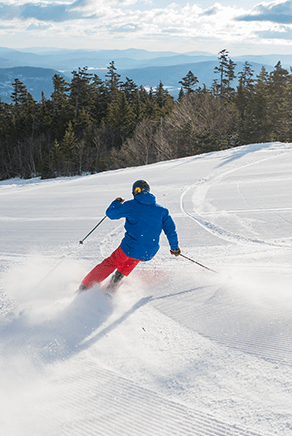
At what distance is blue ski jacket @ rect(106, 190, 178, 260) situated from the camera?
362cm

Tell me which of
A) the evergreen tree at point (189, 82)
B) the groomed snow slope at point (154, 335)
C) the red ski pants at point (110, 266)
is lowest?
the groomed snow slope at point (154, 335)

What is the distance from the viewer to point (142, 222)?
12.0 ft

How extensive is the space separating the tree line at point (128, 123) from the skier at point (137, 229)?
22.7m

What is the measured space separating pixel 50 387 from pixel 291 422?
70.5 inches

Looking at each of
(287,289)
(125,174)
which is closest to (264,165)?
(125,174)

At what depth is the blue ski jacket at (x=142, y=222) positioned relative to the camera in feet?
11.9

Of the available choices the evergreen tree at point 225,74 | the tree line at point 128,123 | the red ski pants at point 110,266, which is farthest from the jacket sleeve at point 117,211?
the evergreen tree at point 225,74

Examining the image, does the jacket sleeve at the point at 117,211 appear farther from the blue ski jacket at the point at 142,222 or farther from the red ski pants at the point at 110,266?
the red ski pants at the point at 110,266

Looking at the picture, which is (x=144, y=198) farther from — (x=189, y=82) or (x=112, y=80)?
(x=112, y=80)

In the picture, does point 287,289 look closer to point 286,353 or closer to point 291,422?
point 286,353

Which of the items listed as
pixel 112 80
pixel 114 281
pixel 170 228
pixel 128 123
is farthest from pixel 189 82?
pixel 114 281

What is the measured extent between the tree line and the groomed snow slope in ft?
69.8

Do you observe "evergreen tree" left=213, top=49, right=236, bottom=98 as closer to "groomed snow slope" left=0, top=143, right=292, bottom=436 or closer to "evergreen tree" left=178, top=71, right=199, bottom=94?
"evergreen tree" left=178, top=71, right=199, bottom=94

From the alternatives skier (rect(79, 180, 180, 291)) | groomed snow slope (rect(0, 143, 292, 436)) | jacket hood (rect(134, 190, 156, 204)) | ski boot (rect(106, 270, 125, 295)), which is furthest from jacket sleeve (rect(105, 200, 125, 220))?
groomed snow slope (rect(0, 143, 292, 436))
